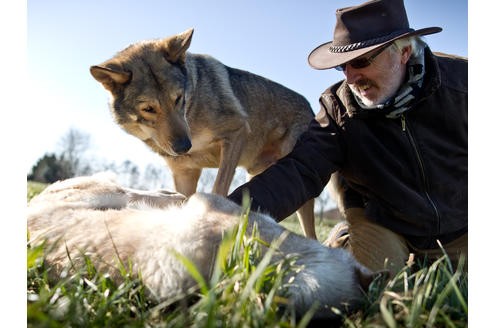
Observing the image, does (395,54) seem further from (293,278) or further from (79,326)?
(79,326)

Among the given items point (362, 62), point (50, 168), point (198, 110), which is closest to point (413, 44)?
point (362, 62)

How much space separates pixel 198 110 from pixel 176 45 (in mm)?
809

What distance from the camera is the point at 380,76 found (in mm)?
3424

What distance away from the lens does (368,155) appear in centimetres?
371

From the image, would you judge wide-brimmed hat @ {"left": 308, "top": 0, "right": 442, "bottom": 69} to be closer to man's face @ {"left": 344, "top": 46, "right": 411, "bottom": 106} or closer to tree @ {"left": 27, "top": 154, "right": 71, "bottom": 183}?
man's face @ {"left": 344, "top": 46, "right": 411, "bottom": 106}

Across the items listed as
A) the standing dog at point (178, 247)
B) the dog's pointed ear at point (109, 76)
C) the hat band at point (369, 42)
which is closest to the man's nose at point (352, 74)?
the hat band at point (369, 42)

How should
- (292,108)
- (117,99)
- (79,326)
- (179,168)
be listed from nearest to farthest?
1. (79,326)
2. (117,99)
3. (179,168)
4. (292,108)

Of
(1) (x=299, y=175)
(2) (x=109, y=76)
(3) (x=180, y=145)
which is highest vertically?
(2) (x=109, y=76)

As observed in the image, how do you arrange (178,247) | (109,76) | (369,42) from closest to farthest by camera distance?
(178,247)
(369,42)
(109,76)

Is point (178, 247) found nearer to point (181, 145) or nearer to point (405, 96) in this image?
point (405, 96)

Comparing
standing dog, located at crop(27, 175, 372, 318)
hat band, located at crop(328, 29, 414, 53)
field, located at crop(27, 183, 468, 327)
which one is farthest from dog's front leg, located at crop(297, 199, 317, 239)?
field, located at crop(27, 183, 468, 327)

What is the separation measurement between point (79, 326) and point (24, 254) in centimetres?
46

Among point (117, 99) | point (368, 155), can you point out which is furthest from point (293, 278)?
point (117, 99)

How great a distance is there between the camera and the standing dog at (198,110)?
5.05m
